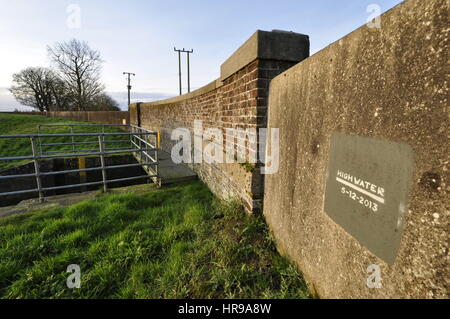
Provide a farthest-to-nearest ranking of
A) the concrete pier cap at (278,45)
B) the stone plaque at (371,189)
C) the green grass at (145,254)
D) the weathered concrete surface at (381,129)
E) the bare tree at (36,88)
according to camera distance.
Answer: the bare tree at (36,88) < the concrete pier cap at (278,45) < the green grass at (145,254) < the stone plaque at (371,189) < the weathered concrete surface at (381,129)

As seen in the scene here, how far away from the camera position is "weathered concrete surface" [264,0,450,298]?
2.77 feet

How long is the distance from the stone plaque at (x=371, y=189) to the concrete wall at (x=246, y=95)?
1.31 m

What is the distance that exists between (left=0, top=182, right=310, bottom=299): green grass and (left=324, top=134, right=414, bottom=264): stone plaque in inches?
31.3

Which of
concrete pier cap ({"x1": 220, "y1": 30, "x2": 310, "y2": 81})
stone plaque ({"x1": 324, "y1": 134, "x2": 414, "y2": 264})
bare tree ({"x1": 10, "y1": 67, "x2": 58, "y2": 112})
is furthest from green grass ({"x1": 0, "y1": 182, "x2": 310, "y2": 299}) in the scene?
bare tree ({"x1": 10, "y1": 67, "x2": 58, "y2": 112})

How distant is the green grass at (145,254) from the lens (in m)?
1.85

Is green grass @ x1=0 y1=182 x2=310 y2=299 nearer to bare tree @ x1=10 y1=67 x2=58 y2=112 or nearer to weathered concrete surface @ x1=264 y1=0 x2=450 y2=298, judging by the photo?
weathered concrete surface @ x1=264 y1=0 x2=450 y2=298

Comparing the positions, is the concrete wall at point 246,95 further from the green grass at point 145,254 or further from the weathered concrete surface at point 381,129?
the weathered concrete surface at point 381,129

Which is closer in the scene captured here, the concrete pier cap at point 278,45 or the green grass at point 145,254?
the green grass at point 145,254

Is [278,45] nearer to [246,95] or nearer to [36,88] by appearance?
[246,95]

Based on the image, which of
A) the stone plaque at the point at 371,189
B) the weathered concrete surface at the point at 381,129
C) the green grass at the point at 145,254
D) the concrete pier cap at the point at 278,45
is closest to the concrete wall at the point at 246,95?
the concrete pier cap at the point at 278,45

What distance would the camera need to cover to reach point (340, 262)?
1.37 metres

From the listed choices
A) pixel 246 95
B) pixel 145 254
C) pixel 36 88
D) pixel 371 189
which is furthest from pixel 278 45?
pixel 36 88

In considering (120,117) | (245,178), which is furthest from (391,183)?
(120,117)
